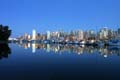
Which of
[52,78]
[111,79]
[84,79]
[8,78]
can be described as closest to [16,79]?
[8,78]

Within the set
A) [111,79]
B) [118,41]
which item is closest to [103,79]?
[111,79]

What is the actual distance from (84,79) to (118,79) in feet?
7.47

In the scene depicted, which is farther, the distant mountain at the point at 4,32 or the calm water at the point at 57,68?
the distant mountain at the point at 4,32

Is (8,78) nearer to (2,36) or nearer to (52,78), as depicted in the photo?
(52,78)

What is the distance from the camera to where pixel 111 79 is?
70.9 feet

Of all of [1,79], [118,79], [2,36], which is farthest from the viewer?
[2,36]

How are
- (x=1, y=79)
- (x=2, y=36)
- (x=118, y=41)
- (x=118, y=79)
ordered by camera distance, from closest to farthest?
(x=1, y=79)
(x=118, y=79)
(x=2, y=36)
(x=118, y=41)

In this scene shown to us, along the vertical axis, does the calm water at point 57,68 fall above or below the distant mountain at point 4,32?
below

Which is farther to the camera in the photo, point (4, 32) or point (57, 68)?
point (4, 32)

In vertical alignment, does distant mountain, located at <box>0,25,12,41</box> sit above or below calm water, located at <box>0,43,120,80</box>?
above

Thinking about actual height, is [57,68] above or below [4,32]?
below

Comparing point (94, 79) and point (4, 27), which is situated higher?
point (4, 27)

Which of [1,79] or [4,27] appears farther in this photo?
[4,27]

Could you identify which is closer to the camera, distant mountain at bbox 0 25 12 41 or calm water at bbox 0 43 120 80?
calm water at bbox 0 43 120 80
